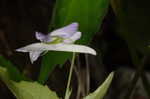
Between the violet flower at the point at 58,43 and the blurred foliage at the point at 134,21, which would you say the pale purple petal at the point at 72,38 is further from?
the blurred foliage at the point at 134,21

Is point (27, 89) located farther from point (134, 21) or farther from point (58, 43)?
point (134, 21)

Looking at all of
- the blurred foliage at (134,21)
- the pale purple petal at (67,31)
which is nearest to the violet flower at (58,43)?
the pale purple petal at (67,31)

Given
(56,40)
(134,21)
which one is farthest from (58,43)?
(134,21)

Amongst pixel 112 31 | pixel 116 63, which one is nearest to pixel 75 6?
pixel 112 31

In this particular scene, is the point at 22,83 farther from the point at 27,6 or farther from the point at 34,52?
the point at 27,6

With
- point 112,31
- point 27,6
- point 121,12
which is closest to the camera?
point 121,12

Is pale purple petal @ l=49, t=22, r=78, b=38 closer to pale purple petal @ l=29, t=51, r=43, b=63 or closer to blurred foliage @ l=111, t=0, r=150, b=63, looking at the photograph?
pale purple petal @ l=29, t=51, r=43, b=63

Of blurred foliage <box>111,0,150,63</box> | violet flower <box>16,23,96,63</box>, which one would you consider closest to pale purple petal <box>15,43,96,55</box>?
violet flower <box>16,23,96,63</box>
